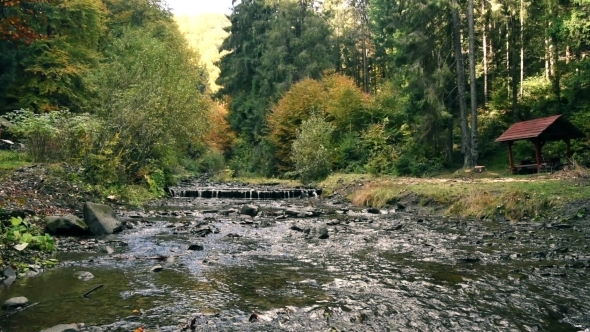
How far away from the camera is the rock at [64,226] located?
1066 centimetres

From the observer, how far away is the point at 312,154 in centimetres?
3250

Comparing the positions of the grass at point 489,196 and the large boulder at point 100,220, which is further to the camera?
the grass at point 489,196

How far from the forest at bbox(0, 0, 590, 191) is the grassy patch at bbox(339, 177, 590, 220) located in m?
8.46

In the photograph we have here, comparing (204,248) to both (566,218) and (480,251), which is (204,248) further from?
(566,218)

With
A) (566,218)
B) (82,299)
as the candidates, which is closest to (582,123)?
(566,218)

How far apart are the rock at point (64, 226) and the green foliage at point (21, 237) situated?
129cm

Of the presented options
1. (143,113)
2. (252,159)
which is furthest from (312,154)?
(143,113)

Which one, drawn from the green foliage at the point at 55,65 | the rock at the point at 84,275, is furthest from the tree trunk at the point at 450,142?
the rock at the point at 84,275

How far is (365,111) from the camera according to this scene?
37.9m

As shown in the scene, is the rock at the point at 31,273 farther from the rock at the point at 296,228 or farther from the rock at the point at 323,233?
the rock at the point at 296,228

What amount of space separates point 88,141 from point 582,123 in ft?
84.1

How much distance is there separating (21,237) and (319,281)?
225 inches

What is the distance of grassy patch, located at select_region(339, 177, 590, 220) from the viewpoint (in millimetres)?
13719

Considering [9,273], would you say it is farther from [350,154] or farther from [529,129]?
[350,154]
